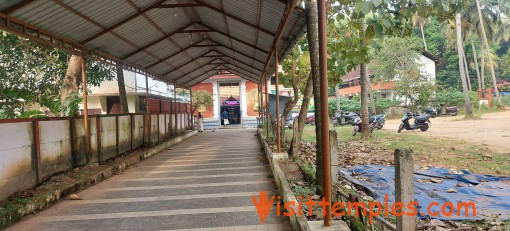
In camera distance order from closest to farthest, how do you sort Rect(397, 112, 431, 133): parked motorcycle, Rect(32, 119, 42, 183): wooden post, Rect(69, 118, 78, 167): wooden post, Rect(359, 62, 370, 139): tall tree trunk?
1. Rect(32, 119, 42, 183): wooden post
2. Rect(69, 118, 78, 167): wooden post
3. Rect(359, 62, 370, 139): tall tree trunk
4. Rect(397, 112, 431, 133): parked motorcycle

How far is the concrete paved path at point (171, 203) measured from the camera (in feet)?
14.7

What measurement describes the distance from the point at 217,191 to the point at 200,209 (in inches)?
41.0

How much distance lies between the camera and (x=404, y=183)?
2609 millimetres

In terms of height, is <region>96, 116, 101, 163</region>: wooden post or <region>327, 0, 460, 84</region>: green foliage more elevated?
<region>327, 0, 460, 84</region>: green foliage

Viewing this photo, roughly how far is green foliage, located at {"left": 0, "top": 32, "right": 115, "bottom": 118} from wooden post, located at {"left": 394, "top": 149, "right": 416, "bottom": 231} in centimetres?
1011

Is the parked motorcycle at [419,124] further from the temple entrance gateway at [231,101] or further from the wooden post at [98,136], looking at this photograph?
the temple entrance gateway at [231,101]

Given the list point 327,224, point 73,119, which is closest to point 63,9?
point 73,119

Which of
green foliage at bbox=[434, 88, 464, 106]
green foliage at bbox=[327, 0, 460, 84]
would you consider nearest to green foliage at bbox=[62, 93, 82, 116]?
green foliage at bbox=[327, 0, 460, 84]

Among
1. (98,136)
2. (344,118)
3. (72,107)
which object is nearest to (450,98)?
(344,118)

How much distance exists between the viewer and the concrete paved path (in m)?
4.48

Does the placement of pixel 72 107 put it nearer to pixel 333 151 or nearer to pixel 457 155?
pixel 333 151

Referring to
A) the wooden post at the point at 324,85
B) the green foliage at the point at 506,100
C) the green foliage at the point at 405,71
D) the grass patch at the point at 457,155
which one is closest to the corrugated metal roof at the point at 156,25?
the wooden post at the point at 324,85

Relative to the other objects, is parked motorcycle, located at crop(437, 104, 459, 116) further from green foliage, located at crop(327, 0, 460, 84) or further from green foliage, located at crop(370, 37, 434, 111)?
green foliage, located at crop(327, 0, 460, 84)

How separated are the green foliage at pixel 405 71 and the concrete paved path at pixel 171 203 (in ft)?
72.0
